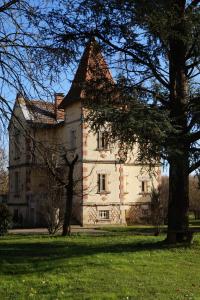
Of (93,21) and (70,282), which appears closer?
(70,282)

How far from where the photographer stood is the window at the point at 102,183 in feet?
131

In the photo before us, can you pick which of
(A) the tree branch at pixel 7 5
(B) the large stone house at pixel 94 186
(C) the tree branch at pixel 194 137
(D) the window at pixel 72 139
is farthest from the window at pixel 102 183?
(A) the tree branch at pixel 7 5

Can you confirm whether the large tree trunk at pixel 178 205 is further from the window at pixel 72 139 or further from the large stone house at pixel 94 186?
the window at pixel 72 139

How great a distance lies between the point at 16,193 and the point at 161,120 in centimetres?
3312

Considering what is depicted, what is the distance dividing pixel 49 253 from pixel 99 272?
2.81m

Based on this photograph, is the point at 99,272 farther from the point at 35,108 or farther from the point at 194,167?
the point at 194,167

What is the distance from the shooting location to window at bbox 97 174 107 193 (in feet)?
131

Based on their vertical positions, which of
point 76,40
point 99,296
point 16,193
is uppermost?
point 76,40

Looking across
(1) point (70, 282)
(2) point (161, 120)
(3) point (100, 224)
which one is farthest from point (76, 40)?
(3) point (100, 224)

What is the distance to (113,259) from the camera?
12516mm

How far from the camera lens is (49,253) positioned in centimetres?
1331

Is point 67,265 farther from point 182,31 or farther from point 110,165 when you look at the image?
point 110,165

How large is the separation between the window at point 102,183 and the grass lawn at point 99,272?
2453 cm

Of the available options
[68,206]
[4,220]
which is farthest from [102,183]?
[68,206]
